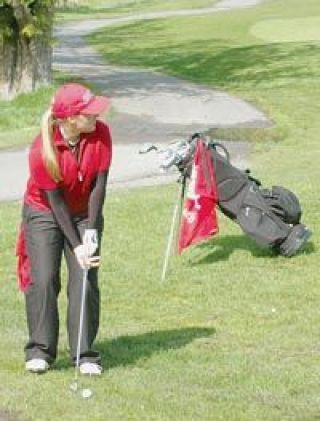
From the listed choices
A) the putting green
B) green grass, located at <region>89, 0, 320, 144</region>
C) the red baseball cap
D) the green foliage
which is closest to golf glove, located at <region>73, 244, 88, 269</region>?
the red baseball cap

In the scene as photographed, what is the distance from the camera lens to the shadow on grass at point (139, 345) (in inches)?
290

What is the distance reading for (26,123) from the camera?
67.3 ft

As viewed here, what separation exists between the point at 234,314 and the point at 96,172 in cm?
236

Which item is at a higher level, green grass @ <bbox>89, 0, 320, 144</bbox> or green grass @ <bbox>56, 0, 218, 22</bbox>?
green grass @ <bbox>89, 0, 320, 144</bbox>

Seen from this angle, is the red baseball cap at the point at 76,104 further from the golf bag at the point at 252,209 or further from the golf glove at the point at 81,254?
the golf bag at the point at 252,209

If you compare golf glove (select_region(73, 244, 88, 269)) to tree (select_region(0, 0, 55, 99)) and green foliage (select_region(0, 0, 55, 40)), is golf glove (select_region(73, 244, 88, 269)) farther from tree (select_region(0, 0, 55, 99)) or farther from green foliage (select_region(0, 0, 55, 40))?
tree (select_region(0, 0, 55, 99))

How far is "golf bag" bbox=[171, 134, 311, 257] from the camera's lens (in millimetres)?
10078

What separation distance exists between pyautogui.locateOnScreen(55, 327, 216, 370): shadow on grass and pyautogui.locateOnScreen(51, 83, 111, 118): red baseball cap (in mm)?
1640

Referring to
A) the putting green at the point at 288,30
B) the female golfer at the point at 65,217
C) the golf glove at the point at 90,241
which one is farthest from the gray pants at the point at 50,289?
the putting green at the point at 288,30

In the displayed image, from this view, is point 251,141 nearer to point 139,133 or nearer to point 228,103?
point 139,133

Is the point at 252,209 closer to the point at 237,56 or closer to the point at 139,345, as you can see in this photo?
the point at 139,345

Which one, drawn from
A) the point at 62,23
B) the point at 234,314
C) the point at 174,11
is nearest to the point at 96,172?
the point at 234,314

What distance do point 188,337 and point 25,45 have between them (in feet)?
49.2

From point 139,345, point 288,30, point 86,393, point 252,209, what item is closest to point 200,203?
point 252,209
